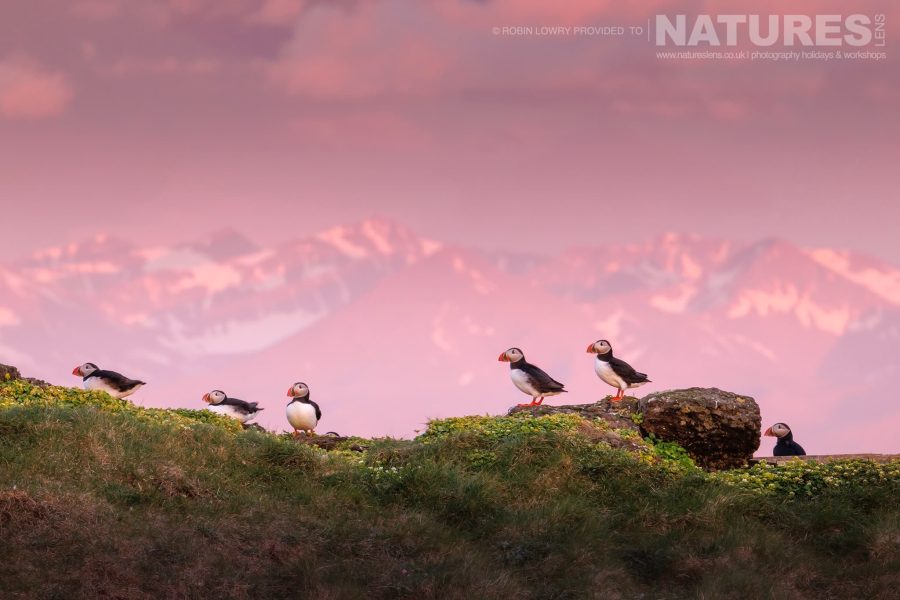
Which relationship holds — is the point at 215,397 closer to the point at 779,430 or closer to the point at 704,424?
the point at 704,424

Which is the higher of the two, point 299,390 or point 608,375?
point 608,375

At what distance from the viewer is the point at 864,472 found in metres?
19.2

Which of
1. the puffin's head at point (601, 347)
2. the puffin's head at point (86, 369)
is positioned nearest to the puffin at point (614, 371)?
the puffin's head at point (601, 347)

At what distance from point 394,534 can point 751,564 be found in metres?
5.42

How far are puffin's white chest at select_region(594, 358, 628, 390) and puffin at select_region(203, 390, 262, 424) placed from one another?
9169 mm

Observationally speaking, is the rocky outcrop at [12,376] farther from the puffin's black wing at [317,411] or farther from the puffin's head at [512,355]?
the puffin's head at [512,355]

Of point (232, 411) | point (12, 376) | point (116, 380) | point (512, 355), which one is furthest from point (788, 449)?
point (12, 376)

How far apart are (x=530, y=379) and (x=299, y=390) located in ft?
18.2

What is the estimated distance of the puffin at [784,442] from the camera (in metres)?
24.9

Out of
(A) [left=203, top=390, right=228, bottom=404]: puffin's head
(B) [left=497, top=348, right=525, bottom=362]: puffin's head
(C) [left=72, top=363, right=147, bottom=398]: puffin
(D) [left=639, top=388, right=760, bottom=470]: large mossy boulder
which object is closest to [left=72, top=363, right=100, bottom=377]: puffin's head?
(C) [left=72, top=363, right=147, bottom=398]: puffin

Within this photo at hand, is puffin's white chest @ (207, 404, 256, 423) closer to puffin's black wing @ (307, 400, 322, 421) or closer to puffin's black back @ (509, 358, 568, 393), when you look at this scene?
puffin's black wing @ (307, 400, 322, 421)

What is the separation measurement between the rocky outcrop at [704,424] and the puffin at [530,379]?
132 centimetres

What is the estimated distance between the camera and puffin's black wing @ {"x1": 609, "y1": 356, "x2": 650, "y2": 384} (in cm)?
2405

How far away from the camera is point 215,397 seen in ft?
87.8
